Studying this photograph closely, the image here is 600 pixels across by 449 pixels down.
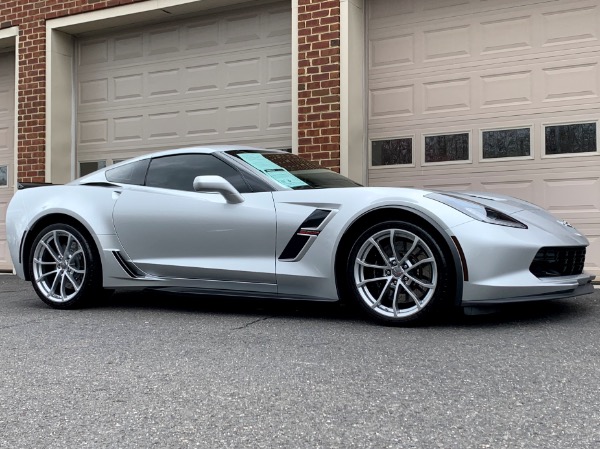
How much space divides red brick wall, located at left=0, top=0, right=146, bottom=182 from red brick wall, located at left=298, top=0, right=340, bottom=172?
3.67 metres

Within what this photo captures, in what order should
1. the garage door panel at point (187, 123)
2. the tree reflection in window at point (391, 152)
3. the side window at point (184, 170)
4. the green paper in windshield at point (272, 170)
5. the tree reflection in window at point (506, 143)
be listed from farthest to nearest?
the garage door panel at point (187, 123) < the tree reflection in window at point (391, 152) < the tree reflection in window at point (506, 143) < the side window at point (184, 170) < the green paper in windshield at point (272, 170)

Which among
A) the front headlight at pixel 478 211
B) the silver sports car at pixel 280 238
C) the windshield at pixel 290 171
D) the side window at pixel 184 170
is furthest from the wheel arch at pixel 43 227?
the front headlight at pixel 478 211

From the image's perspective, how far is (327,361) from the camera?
3496mm

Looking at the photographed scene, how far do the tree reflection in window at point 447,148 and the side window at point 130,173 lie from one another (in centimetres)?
346

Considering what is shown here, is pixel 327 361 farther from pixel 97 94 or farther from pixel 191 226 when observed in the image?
pixel 97 94

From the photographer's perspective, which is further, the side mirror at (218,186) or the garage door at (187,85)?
the garage door at (187,85)

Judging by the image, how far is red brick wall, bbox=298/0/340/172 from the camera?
8109 millimetres

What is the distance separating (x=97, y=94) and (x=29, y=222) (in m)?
4.68

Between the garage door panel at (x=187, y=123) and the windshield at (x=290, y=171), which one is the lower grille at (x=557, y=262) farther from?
the garage door panel at (x=187, y=123)

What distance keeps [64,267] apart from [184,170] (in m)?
1.30

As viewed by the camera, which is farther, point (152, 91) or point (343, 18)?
point (152, 91)

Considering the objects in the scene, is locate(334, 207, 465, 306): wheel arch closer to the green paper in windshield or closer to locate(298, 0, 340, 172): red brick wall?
the green paper in windshield

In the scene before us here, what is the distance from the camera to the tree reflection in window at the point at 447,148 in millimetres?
7699

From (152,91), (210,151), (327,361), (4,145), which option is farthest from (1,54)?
(327,361)
